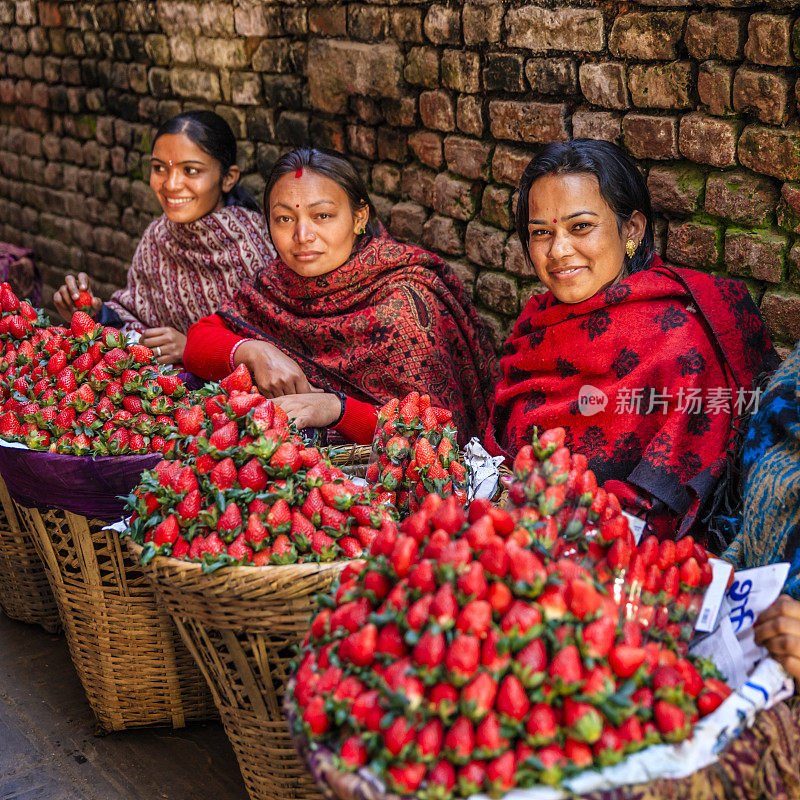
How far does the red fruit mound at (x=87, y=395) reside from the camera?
7.77 feet

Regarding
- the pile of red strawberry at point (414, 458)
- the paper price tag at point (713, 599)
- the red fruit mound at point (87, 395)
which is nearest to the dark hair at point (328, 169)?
the red fruit mound at point (87, 395)

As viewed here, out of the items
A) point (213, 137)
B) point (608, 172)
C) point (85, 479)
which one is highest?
point (213, 137)

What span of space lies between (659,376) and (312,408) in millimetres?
1060

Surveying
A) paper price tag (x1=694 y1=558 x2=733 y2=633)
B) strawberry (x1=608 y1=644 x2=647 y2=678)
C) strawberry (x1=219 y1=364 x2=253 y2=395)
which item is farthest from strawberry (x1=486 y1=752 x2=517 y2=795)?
strawberry (x1=219 y1=364 x2=253 y2=395)

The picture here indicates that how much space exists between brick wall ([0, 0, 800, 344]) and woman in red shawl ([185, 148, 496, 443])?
1.14ft

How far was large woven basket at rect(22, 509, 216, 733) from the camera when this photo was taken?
242cm

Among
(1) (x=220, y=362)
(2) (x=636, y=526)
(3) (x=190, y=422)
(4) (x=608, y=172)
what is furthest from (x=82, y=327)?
(2) (x=636, y=526)

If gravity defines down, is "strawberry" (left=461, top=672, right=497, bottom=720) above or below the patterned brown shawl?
below

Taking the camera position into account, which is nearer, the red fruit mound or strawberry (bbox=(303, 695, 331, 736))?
strawberry (bbox=(303, 695, 331, 736))

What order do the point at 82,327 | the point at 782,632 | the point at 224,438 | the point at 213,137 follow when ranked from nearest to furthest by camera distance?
the point at 782,632 → the point at 224,438 → the point at 82,327 → the point at 213,137

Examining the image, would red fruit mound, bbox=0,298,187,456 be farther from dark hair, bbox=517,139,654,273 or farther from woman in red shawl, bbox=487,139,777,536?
dark hair, bbox=517,139,654,273

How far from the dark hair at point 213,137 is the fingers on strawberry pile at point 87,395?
3.83 feet

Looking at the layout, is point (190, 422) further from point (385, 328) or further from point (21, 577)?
point (21, 577)

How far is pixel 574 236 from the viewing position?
2.33 metres
